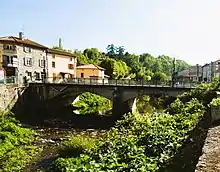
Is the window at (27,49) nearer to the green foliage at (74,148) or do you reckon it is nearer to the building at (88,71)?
the building at (88,71)

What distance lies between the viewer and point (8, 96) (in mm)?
35125

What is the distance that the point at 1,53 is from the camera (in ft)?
138

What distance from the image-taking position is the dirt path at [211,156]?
639 centimetres

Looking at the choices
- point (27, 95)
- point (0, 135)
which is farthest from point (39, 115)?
point (0, 135)

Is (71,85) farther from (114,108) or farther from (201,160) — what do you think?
(201,160)

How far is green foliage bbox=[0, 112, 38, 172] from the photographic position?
18.0m

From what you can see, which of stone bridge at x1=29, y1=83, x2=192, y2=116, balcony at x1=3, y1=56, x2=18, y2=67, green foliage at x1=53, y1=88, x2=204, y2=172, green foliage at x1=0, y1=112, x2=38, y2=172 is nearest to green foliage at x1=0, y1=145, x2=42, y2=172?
green foliage at x1=0, y1=112, x2=38, y2=172

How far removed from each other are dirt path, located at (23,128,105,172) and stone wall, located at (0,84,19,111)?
6.61 m

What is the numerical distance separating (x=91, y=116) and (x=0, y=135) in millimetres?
16916

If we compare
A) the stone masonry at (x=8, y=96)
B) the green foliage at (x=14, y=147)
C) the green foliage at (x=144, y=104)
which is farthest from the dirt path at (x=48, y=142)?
the green foliage at (x=144, y=104)

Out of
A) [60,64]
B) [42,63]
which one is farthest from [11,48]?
[60,64]

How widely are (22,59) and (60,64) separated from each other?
10813 mm

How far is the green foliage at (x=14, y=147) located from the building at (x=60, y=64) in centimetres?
2205

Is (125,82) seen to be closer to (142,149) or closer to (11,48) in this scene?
(11,48)
